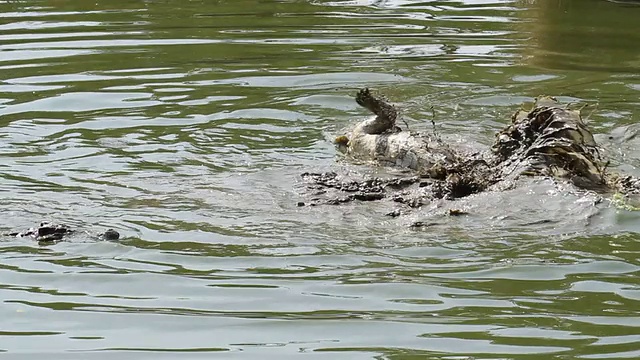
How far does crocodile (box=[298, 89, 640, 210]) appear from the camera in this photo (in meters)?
7.59

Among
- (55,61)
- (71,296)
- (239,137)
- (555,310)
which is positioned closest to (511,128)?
(239,137)

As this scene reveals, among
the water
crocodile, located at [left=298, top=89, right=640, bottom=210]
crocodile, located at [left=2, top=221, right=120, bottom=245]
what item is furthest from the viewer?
crocodile, located at [left=298, top=89, right=640, bottom=210]

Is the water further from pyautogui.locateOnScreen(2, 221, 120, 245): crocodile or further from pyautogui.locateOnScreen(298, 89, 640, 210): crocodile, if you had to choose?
pyautogui.locateOnScreen(298, 89, 640, 210): crocodile

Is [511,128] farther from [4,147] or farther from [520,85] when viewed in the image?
[4,147]

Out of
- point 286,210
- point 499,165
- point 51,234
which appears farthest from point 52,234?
point 499,165

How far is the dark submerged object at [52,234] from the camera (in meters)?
6.83

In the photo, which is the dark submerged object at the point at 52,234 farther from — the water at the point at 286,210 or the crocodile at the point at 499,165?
the crocodile at the point at 499,165

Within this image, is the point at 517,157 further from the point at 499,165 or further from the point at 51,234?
the point at 51,234

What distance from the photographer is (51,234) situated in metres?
6.86

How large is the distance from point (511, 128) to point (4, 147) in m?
3.61

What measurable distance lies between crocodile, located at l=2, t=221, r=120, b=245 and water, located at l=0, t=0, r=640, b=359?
0.08 m

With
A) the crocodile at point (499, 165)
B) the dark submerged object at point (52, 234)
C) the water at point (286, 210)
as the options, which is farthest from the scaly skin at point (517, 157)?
the dark submerged object at point (52, 234)

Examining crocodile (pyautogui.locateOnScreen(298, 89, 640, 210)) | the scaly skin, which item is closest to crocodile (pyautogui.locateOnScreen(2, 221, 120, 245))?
crocodile (pyautogui.locateOnScreen(298, 89, 640, 210))

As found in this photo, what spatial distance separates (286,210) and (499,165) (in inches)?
60.6
